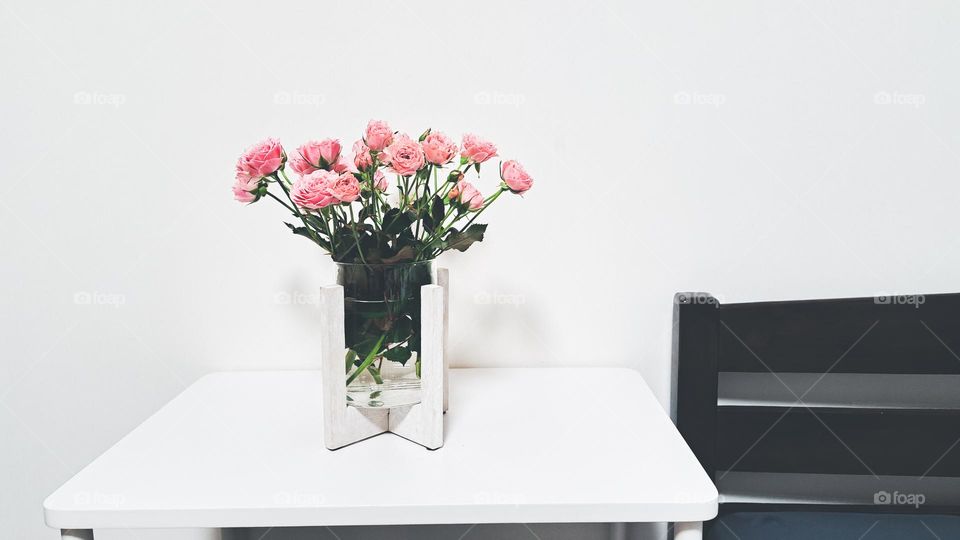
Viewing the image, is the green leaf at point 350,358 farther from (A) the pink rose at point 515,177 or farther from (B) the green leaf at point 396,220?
(A) the pink rose at point 515,177

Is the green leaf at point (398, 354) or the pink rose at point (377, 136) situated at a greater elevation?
the pink rose at point (377, 136)

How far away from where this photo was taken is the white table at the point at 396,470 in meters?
0.71

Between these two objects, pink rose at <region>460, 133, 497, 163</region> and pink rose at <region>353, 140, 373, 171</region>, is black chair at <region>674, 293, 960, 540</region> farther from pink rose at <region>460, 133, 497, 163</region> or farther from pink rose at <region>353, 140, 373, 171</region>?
pink rose at <region>353, 140, 373, 171</region>

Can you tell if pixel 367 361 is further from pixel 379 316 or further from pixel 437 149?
pixel 437 149

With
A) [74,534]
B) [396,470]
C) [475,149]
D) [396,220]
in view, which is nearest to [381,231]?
[396,220]

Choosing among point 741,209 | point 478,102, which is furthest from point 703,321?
point 478,102

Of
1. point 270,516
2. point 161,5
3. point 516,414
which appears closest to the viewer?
point 270,516

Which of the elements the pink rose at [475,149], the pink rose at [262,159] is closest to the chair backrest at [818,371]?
the pink rose at [475,149]

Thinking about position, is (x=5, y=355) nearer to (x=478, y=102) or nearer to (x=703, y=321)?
(x=478, y=102)

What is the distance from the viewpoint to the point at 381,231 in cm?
83

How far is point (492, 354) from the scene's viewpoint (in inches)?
44.5

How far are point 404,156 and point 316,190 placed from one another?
0.35 feet

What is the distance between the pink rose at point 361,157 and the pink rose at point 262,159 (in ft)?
0.28

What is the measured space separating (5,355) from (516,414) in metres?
0.83
